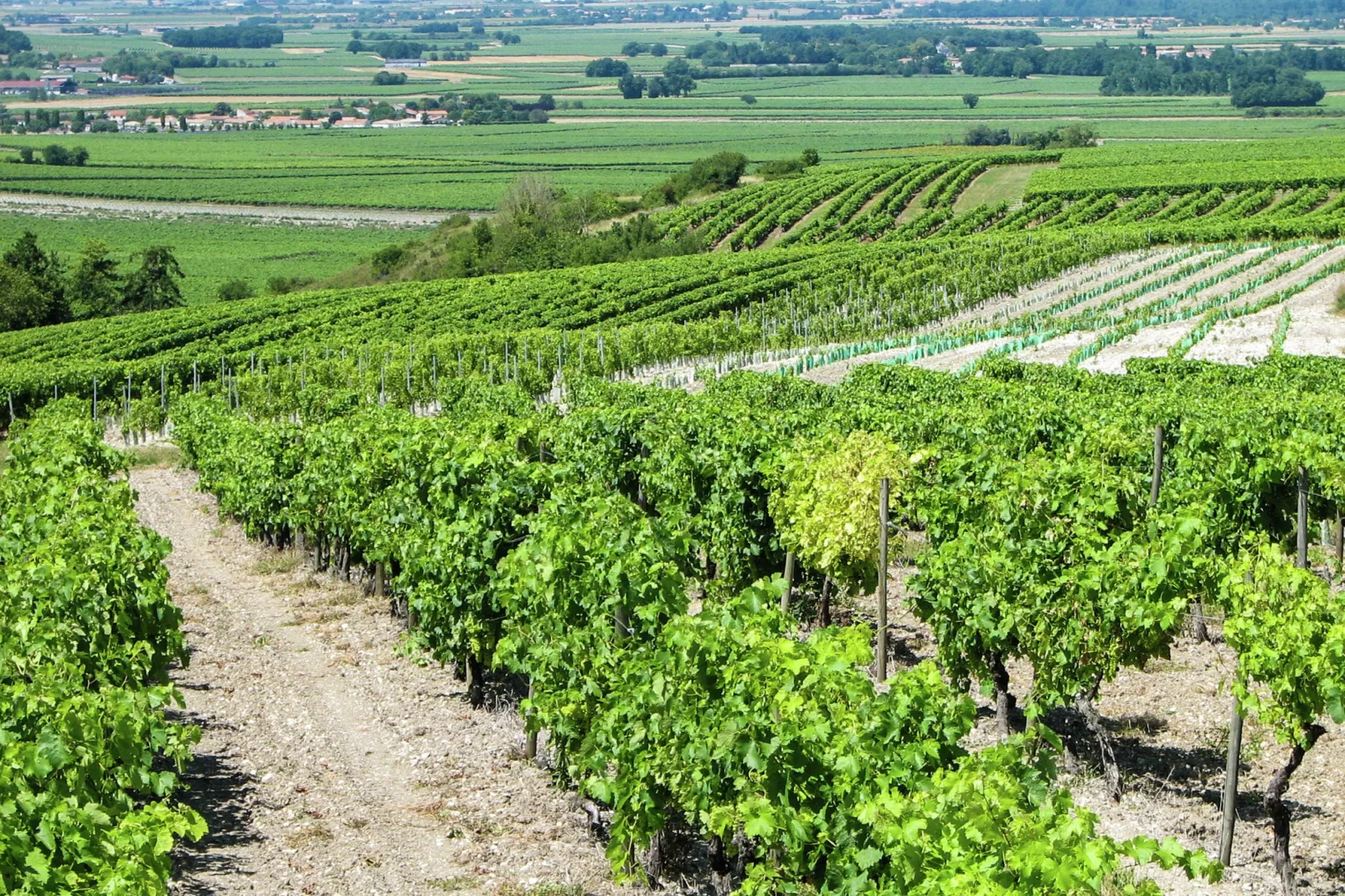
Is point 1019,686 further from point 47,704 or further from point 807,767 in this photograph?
point 47,704

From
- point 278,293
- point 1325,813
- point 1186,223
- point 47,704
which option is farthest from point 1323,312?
point 278,293

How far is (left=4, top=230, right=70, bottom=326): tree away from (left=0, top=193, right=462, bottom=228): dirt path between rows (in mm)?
44443

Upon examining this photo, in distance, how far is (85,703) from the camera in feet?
37.7

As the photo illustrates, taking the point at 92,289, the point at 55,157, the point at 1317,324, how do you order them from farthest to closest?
the point at 55,157 → the point at 92,289 → the point at 1317,324

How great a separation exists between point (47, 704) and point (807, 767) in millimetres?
5396

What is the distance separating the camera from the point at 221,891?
1283 cm

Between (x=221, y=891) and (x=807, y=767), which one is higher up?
(x=807, y=767)

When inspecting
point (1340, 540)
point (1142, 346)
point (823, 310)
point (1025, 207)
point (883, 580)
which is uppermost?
point (883, 580)

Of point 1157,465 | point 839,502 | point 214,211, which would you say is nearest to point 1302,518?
point 1157,465

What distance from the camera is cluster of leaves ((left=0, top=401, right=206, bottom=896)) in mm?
9719

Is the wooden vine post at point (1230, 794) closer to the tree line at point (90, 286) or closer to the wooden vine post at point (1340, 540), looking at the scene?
the wooden vine post at point (1340, 540)

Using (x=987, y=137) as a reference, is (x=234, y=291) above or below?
below

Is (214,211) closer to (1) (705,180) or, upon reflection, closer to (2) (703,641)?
(1) (705,180)

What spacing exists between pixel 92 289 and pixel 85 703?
74.6 meters
